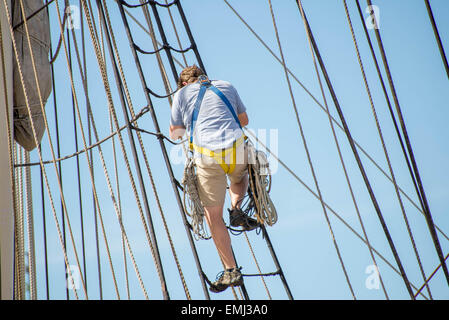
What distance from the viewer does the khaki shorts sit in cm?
322

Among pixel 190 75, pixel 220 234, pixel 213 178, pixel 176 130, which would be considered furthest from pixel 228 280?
pixel 190 75

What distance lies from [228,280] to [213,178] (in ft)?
1.65

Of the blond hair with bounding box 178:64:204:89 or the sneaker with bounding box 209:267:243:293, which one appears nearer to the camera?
the sneaker with bounding box 209:267:243:293

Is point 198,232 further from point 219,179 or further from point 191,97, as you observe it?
point 191,97

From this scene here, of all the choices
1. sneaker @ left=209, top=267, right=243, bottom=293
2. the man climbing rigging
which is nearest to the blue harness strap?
the man climbing rigging

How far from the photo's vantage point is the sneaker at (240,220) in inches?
133

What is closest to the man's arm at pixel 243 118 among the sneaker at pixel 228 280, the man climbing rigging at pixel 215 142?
the man climbing rigging at pixel 215 142

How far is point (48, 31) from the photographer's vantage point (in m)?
5.46

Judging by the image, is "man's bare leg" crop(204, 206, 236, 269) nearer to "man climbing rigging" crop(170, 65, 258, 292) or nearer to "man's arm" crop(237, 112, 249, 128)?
"man climbing rigging" crop(170, 65, 258, 292)

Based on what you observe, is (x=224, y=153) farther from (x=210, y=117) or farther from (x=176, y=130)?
(x=176, y=130)

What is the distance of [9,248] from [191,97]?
4.95ft

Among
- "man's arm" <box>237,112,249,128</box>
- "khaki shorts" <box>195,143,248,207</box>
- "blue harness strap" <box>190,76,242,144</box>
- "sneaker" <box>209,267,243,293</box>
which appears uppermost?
"blue harness strap" <box>190,76,242,144</box>

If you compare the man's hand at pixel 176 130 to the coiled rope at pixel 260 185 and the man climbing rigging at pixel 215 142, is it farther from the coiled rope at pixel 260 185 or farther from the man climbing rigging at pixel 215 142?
the coiled rope at pixel 260 185

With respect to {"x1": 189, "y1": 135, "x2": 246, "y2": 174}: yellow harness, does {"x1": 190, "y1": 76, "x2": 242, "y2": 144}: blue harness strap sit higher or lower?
higher
